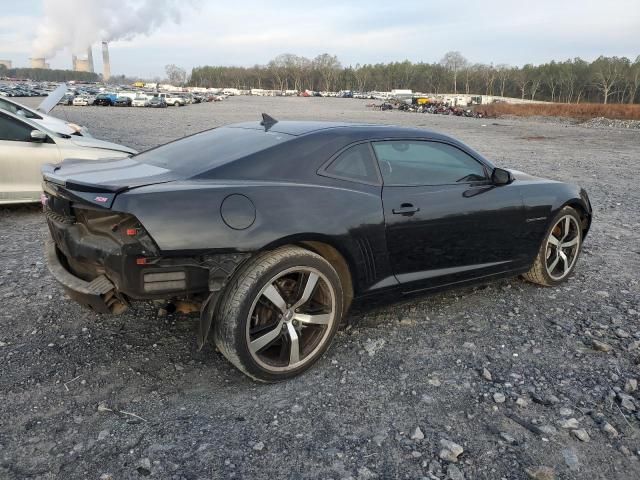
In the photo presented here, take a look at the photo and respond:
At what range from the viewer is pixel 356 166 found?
11.0ft

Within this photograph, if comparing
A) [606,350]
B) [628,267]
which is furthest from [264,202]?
[628,267]

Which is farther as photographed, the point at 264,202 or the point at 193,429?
the point at 264,202

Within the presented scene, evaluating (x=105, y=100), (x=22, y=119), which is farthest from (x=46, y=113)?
(x=105, y=100)

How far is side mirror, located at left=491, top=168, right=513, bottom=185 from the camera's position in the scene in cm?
393

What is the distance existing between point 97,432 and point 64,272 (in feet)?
3.38

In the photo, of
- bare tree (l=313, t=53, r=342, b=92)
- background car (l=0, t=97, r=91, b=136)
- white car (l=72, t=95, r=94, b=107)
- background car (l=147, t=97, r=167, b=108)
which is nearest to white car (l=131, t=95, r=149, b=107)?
background car (l=147, t=97, r=167, b=108)

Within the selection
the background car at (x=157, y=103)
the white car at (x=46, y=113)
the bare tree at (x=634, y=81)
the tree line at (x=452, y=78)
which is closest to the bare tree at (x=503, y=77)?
the tree line at (x=452, y=78)

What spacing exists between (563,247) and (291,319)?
9.46ft

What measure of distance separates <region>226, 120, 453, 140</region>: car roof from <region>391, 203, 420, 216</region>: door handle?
53 cm

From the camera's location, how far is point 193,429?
2598 millimetres

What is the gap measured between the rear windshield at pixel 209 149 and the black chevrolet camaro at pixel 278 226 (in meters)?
0.02

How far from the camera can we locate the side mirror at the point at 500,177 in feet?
12.9

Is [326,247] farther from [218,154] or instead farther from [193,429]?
[193,429]

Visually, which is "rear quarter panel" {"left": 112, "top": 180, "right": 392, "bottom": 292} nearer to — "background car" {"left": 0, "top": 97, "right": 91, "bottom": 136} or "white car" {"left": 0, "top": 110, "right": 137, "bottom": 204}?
"white car" {"left": 0, "top": 110, "right": 137, "bottom": 204}
